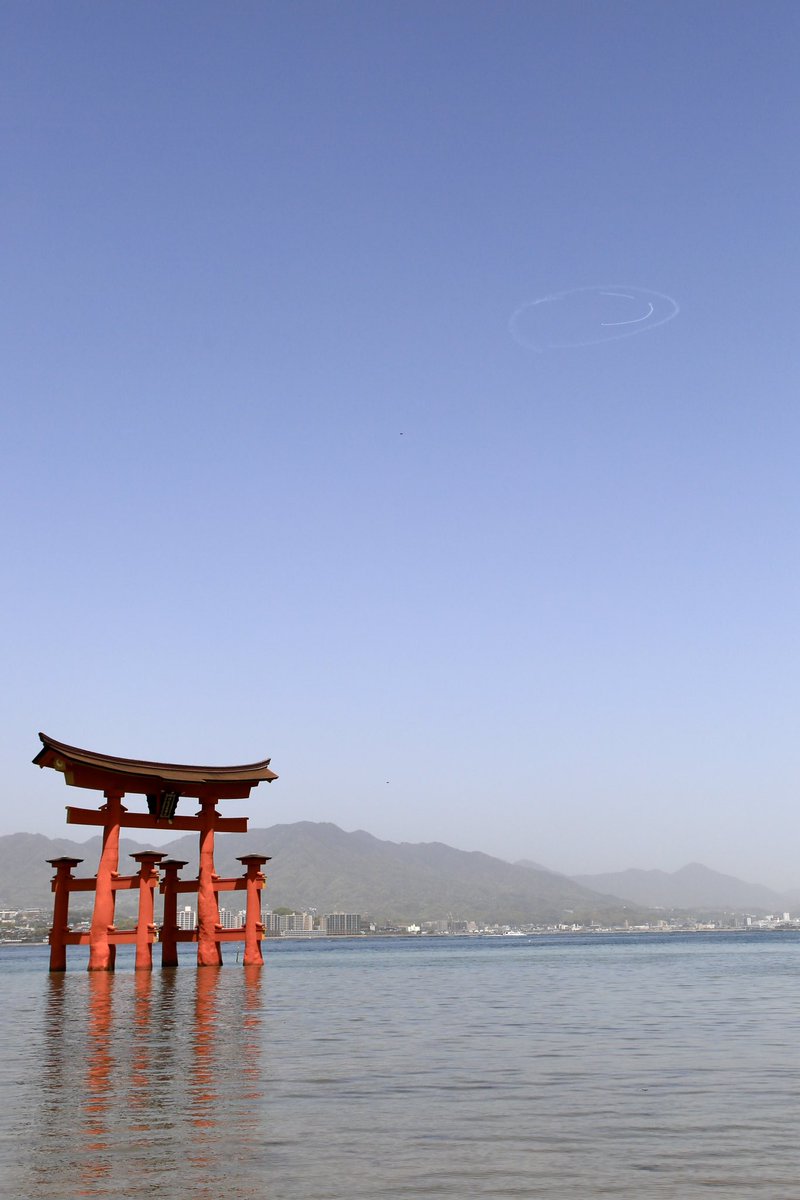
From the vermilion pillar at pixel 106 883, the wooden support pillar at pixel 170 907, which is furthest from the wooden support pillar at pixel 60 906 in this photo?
the wooden support pillar at pixel 170 907

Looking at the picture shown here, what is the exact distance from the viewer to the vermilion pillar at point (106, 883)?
40.6 metres

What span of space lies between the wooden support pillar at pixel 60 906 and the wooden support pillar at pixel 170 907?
4093mm

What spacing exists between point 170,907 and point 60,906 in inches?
226

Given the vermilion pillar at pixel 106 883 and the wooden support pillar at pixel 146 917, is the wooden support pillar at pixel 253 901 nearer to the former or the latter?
the wooden support pillar at pixel 146 917

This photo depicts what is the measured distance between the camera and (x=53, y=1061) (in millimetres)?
14852

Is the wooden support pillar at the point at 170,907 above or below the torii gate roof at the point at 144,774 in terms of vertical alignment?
below

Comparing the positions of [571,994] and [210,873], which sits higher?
[210,873]

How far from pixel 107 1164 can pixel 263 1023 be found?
1344 centimetres

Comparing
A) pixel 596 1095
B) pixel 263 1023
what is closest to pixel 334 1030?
pixel 263 1023

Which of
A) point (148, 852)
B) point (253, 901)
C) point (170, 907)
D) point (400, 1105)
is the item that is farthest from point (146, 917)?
point (400, 1105)

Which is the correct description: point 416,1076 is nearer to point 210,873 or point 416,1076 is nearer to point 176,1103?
point 176,1103

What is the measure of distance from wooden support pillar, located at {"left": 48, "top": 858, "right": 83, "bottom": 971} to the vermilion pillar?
9.86ft

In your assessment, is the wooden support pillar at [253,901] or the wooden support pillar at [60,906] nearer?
the wooden support pillar at [253,901]

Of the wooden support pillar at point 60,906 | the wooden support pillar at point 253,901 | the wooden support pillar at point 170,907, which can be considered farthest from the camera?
the wooden support pillar at point 170,907
